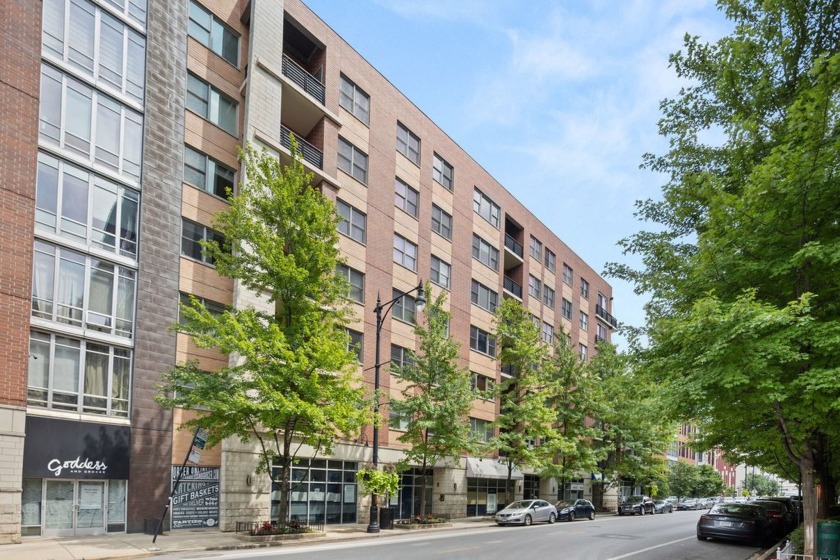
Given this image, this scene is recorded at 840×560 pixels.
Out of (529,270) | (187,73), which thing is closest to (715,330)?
(187,73)

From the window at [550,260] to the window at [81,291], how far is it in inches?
1477

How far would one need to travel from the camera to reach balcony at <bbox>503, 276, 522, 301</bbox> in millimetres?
46625

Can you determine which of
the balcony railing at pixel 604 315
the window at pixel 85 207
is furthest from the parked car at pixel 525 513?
the balcony railing at pixel 604 315

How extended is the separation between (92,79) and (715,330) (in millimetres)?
20002

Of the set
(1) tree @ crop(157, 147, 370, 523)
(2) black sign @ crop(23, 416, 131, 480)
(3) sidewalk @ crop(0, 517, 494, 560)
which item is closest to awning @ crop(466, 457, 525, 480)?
(3) sidewalk @ crop(0, 517, 494, 560)

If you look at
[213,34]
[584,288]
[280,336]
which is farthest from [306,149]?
[584,288]

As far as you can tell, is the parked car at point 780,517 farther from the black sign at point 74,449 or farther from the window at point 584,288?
the window at point 584,288

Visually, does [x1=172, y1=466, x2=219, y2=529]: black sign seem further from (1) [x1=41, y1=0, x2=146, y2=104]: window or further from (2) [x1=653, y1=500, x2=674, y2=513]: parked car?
(2) [x1=653, y1=500, x2=674, y2=513]: parked car

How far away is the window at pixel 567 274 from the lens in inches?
2268

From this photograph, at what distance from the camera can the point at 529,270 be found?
164 feet

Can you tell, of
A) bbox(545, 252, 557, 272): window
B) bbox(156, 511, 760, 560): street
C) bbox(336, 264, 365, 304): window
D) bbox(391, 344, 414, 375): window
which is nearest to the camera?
bbox(156, 511, 760, 560): street

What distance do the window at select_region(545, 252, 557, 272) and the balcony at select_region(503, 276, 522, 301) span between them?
6221mm

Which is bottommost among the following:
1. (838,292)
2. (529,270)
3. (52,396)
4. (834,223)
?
(52,396)

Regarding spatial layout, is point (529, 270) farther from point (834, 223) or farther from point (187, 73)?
point (834, 223)
